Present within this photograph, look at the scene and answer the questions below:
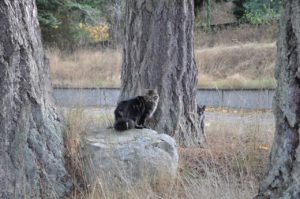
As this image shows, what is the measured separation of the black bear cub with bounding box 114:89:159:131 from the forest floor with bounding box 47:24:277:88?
414 inches

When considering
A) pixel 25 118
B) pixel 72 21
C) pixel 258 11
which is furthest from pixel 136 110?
pixel 72 21

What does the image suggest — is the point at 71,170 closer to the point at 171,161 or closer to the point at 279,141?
the point at 171,161

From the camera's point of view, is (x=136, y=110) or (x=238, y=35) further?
(x=238, y=35)

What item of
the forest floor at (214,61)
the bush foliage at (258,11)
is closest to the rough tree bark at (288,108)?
the forest floor at (214,61)

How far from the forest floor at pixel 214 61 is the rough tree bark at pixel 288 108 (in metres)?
14.3

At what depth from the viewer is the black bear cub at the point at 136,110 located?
7.03 m

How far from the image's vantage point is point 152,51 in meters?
7.76

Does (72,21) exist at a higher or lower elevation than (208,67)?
higher

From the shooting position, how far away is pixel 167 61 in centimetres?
773

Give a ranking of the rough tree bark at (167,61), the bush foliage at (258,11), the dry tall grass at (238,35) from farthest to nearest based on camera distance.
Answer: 1. the bush foliage at (258,11)
2. the dry tall grass at (238,35)
3. the rough tree bark at (167,61)

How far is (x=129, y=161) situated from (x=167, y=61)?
2175 mm

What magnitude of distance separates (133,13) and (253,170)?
9.85 ft

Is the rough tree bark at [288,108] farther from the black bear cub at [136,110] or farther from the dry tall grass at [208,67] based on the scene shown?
the dry tall grass at [208,67]

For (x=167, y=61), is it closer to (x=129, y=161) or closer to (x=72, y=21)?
(x=129, y=161)
